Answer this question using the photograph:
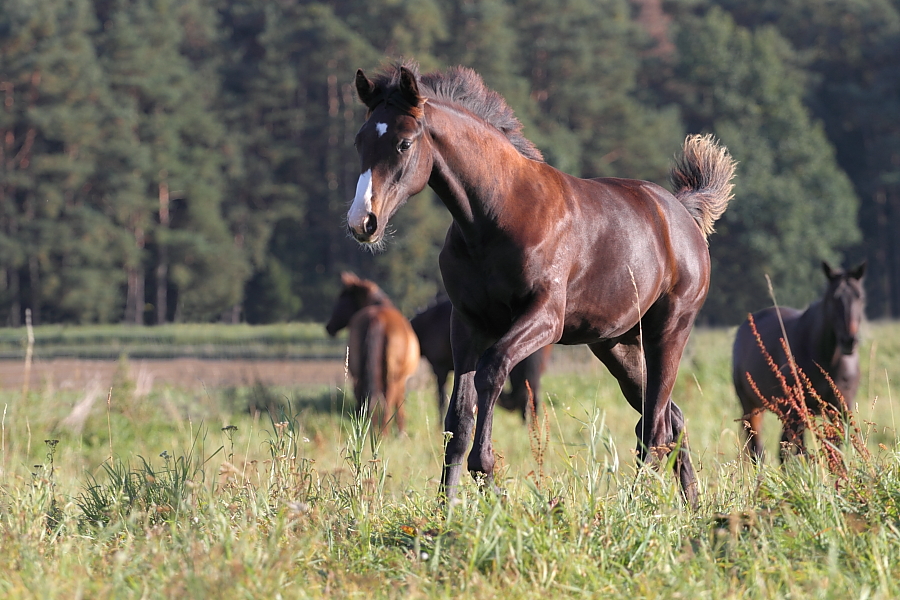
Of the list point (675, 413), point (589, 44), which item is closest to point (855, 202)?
point (589, 44)

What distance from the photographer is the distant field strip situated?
2142cm

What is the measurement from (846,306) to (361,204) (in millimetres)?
6254

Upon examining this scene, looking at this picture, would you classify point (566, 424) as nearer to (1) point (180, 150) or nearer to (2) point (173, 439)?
(2) point (173, 439)

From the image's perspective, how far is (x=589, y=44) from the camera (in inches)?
1790

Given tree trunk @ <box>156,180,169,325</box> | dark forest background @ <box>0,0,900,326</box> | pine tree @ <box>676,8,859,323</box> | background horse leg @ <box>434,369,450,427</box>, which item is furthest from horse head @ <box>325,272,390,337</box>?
pine tree @ <box>676,8,859,323</box>

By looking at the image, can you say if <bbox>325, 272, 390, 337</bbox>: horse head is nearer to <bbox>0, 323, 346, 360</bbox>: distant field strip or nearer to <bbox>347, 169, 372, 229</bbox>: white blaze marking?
<bbox>0, 323, 346, 360</bbox>: distant field strip

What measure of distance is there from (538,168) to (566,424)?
8676 mm

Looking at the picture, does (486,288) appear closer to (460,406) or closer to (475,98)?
(460,406)

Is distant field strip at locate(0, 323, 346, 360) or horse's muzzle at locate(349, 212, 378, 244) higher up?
horse's muzzle at locate(349, 212, 378, 244)

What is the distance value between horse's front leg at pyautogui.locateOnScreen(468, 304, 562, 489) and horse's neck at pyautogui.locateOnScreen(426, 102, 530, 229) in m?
0.51

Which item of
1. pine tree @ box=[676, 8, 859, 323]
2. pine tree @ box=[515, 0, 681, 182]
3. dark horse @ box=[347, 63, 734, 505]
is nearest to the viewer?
dark horse @ box=[347, 63, 734, 505]

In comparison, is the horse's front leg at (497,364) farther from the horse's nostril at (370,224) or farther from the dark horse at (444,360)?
the dark horse at (444,360)

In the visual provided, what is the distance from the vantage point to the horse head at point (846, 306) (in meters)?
8.73

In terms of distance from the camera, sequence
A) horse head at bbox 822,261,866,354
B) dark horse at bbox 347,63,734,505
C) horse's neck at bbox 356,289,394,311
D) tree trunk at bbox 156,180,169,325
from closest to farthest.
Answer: dark horse at bbox 347,63,734,505 < horse head at bbox 822,261,866,354 < horse's neck at bbox 356,289,394,311 < tree trunk at bbox 156,180,169,325
